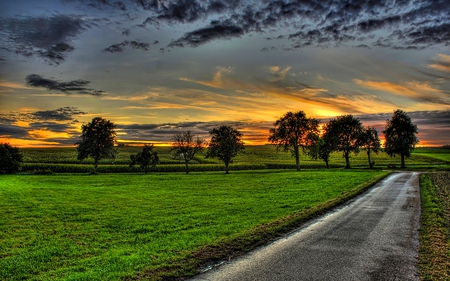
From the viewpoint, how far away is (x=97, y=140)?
7819 cm

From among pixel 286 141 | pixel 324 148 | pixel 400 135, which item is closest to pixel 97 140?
pixel 286 141

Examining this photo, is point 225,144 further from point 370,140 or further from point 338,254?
point 338,254

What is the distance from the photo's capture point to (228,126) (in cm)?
7619

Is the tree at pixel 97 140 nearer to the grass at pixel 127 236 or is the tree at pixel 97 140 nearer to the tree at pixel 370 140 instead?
the grass at pixel 127 236

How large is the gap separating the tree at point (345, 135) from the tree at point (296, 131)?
38.3 ft

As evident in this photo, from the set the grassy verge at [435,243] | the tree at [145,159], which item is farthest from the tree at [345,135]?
the grassy verge at [435,243]

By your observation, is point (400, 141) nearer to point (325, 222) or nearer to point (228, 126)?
point (228, 126)

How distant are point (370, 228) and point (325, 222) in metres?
2.07

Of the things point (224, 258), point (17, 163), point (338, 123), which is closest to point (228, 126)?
point (338, 123)

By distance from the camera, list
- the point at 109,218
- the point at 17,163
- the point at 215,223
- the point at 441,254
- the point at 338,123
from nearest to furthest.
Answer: the point at 441,254 < the point at 215,223 < the point at 109,218 < the point at 17,163 < the point at 338,123

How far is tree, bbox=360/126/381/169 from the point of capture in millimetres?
77375

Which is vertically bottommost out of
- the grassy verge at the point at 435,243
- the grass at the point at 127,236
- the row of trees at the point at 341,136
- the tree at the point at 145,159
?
the grass at the point at 127,236

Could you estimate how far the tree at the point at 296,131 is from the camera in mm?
69375

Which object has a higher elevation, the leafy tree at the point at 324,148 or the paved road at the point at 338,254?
the leafy tree at the point at 324,148
